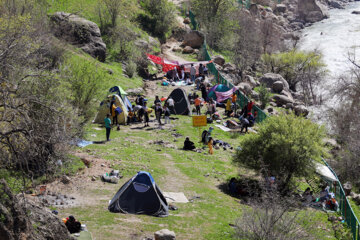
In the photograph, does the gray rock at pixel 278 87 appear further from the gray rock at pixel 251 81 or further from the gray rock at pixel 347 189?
the gray rock at pixel 347 189

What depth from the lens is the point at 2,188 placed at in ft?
31.3

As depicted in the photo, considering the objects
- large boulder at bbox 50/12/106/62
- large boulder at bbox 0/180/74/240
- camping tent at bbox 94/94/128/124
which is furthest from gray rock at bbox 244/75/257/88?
large boulder at bbox 0/180/74/240

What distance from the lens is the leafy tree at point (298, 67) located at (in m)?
48.8

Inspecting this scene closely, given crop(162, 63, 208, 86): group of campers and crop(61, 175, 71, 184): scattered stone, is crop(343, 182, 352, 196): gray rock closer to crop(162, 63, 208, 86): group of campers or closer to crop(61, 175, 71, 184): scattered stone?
crop(61, 175, 71, 184): scattered stone

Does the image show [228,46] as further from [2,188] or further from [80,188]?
[2,188]

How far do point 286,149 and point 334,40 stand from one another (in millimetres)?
51476

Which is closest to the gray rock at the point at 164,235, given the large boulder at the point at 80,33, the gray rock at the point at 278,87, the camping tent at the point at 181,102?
the camping tent at the point at 181,102

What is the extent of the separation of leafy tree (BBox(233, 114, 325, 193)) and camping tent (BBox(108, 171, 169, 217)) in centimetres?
601

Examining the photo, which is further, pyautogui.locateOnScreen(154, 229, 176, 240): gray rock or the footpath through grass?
the footpath through grass

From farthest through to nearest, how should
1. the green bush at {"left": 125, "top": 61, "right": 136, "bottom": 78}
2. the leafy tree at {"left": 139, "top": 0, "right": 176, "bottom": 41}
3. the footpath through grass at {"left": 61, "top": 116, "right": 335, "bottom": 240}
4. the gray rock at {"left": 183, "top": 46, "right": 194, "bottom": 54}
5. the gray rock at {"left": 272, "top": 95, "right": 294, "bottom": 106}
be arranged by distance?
the leafy tree at {"left": 139, "top": 0, "right": 176, "bottom": 41}
the gray rock at {"left": 183, "top": 46, "right": 194, "bottom": 54}
the gray rock at {"left": 272, "top": 95, "right": 294, "bottom": 106}
the green bush at {"left": 125, "top": 61, "right": 136, "bottom": 78}
the footpath through grass at {"left": 61, "top": 116, "right": 335, "bottom": 240}

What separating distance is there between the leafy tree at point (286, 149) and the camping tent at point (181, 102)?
995 centimetres

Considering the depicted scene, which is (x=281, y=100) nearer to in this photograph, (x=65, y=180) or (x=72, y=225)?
(x=65, y=180)

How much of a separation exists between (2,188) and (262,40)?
52.7 metres

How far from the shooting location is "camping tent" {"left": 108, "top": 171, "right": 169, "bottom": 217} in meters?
14.5
